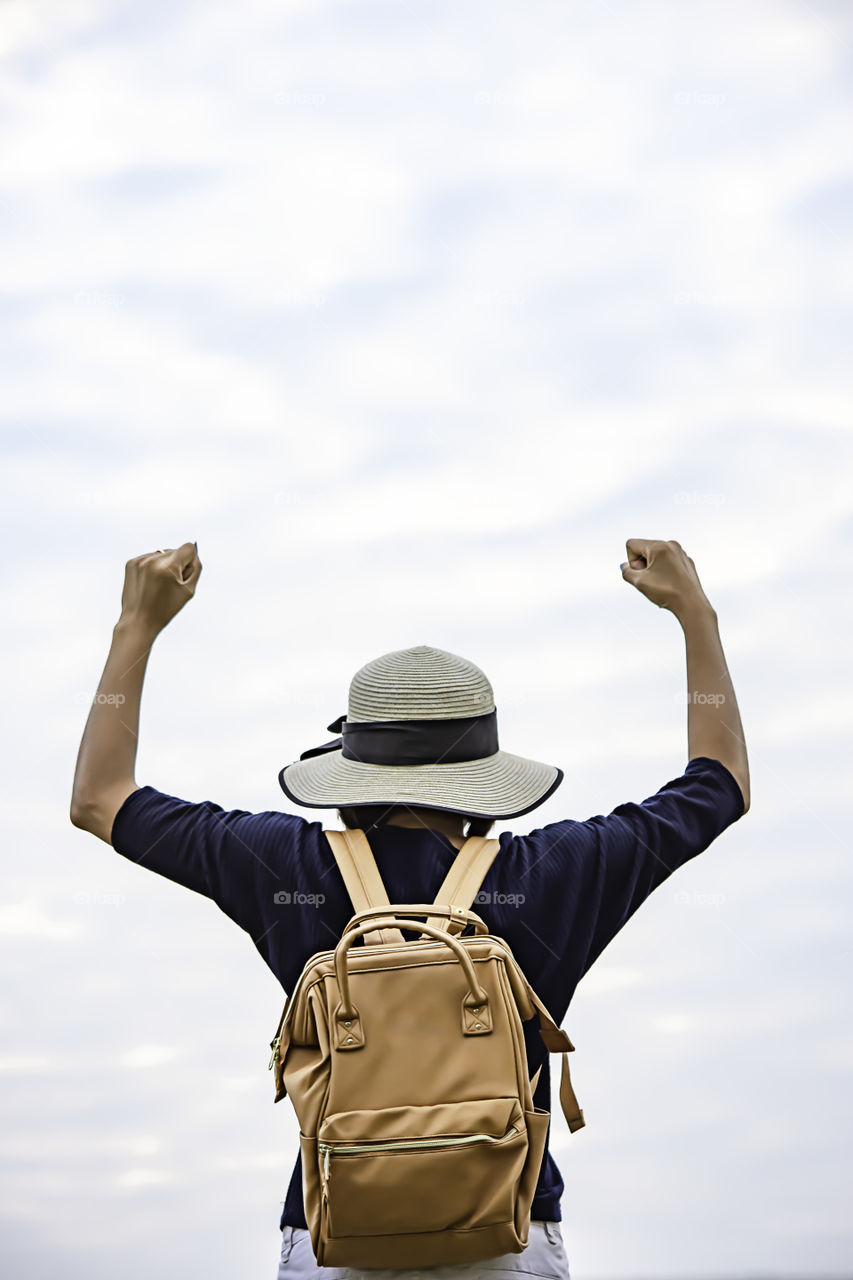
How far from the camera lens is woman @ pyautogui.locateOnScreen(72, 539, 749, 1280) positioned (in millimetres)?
1653

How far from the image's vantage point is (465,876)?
1.62m

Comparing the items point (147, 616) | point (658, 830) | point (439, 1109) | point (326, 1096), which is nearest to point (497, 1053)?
point (439, 1109)

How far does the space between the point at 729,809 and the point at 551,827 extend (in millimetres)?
288

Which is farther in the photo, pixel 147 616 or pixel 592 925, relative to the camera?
pixel 147 616

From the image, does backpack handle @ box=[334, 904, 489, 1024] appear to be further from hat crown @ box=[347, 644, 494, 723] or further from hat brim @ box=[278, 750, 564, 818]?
hat crown @ box=[347, 644, 494, 723]

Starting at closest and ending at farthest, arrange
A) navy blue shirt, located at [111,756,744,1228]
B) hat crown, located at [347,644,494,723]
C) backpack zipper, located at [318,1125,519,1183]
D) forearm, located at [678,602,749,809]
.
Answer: backpack zipper, located at [318,1125,519,1183], navy blue shirt, located at [111,756,744,1228], hat crown, located at [347,644,494,723], forearm, located at [678,602,749,809]

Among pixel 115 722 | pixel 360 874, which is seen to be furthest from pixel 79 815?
pixel 360 874

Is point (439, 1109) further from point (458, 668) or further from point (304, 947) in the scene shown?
point (458, 668)

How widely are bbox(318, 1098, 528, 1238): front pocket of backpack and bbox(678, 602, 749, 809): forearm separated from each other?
619 millimetres

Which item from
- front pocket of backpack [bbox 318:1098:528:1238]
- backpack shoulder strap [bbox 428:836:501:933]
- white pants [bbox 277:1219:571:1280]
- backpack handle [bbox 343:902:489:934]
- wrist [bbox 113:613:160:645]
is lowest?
white pants [bbox 277:1219:571:1280]

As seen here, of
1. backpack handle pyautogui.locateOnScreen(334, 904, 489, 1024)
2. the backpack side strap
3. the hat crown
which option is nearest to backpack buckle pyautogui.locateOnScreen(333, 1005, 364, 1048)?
backpack handle pyautogui.locateOnScreen(334, 904, 489, 1024)

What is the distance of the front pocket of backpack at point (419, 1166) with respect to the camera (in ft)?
4.98

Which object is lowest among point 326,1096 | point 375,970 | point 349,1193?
point 349,1193

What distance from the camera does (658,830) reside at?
1740 mm
